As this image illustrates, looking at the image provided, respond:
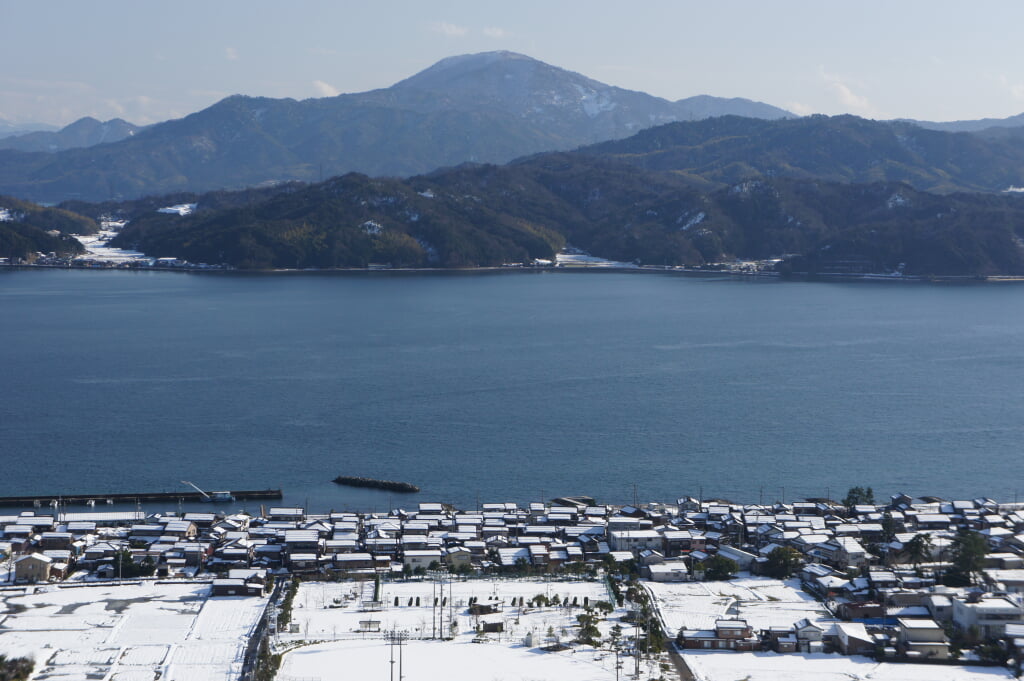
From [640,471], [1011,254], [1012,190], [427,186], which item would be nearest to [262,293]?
[427,186]

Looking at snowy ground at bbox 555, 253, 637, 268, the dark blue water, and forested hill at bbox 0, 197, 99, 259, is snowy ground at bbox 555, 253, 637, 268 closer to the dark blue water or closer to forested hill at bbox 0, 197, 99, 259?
the dark blue water

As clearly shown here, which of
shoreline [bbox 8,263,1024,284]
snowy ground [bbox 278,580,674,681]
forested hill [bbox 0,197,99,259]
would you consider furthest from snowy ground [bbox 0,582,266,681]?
forested hill [bbox 0,197,99,259]

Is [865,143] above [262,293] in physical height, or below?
above

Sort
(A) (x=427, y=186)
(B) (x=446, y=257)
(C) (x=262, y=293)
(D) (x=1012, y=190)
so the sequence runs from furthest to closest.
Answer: (D) (x=1012, y=190) < (A) (x=427, y=186) < (B) (x=446, y=257) < (C) (x=262, y=293)

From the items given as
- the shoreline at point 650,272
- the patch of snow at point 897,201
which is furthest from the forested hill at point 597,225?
the shoreline at point 650,272

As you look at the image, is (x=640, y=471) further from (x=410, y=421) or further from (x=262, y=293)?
(x=262, y=293)

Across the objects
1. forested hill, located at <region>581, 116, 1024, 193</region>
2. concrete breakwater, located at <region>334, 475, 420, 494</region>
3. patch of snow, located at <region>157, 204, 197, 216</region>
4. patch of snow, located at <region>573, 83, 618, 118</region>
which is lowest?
concrete breakwater, located at <region>334, 475, 420, 494</region>
